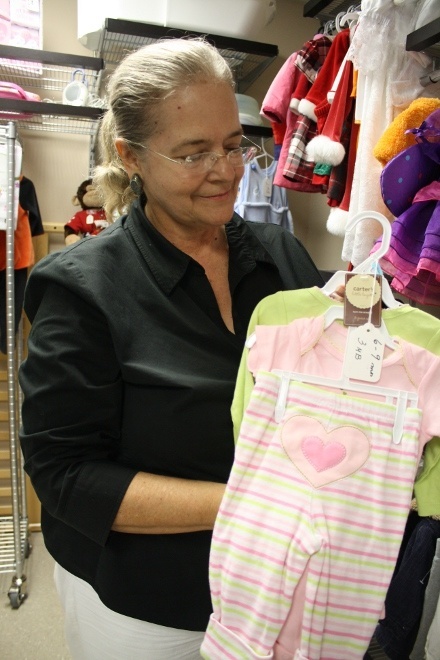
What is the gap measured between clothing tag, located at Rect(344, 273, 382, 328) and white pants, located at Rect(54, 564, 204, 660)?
1.91 ft

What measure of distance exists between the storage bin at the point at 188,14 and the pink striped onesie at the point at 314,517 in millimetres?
1741

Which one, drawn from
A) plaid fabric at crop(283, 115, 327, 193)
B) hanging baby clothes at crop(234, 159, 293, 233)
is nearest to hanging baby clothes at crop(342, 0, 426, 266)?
plaid fabric at crop(283, 115, 327, 193)

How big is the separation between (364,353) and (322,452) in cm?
15

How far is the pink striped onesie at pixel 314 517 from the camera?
0.73 metres

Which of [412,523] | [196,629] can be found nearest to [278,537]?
[196,629]

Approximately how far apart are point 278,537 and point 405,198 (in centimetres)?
81

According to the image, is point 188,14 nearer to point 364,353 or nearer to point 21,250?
point 21,250

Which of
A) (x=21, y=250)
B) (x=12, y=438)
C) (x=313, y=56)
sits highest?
(x=313, y=56)

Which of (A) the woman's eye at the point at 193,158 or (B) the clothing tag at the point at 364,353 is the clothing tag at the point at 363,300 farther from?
(A) the woman's eye at the point at 193,158

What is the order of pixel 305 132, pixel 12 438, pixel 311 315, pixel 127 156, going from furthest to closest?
pixel 12 438, pixel 305 132, pixel 127 156, pixel 311 315

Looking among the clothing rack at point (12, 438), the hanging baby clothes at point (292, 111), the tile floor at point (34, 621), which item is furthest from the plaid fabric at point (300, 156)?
the tile floor at point (34, 621)

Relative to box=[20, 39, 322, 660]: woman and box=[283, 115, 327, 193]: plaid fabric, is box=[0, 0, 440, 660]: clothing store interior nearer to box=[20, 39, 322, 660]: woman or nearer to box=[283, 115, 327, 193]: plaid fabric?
box=[20, 39, 322, 660]: woman

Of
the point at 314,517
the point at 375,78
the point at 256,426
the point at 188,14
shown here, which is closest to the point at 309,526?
the point at 314,517

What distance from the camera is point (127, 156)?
960 mm
